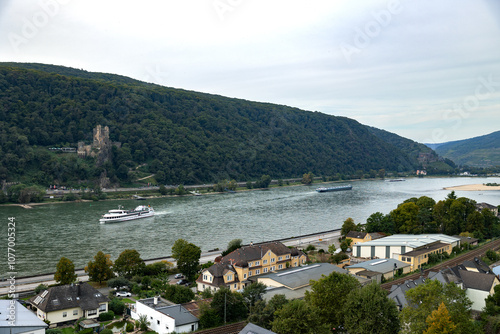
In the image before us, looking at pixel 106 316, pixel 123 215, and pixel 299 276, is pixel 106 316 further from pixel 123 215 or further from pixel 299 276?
pixel 123 215

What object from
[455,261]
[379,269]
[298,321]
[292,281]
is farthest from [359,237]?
[298,321]

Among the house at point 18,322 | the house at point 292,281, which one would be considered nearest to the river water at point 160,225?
the house at point 18,322

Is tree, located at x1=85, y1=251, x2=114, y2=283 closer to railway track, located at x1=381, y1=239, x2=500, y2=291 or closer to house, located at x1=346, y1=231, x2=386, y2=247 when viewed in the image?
railway track, located at x1=381, y1=239, x2=500, y2=291

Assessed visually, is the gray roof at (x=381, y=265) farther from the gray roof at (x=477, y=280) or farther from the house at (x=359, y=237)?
the house at (x=359, y=237)

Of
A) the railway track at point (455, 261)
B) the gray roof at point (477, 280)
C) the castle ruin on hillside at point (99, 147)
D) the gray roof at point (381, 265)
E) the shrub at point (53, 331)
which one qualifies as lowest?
the railway track at point (455, 261)

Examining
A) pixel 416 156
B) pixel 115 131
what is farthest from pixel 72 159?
pixel 416 156
